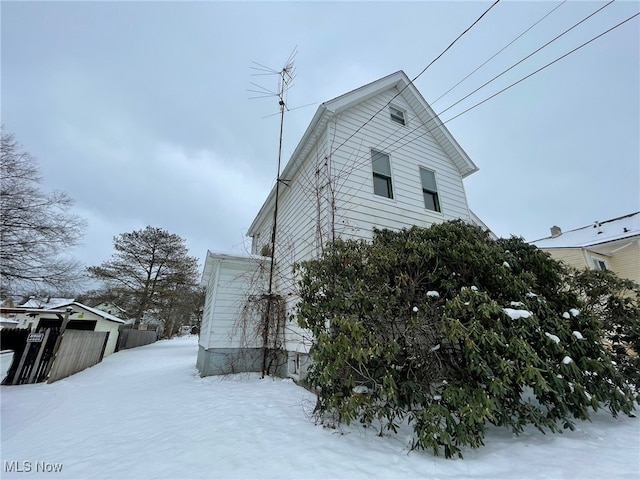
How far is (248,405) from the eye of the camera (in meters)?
4.56

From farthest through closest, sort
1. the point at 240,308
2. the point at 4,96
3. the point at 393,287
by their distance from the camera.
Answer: the point at 4,96 → the point at 240,308 → the point at 393,287

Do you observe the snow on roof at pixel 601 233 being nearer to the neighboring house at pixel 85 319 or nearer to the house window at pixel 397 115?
the house window at pixel 397 115

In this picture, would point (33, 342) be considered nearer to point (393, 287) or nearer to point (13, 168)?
point (13, 168)

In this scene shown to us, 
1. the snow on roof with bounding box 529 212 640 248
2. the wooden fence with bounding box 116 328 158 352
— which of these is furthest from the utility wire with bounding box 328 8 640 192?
the wooden fence with bounding box 116 328 158 352

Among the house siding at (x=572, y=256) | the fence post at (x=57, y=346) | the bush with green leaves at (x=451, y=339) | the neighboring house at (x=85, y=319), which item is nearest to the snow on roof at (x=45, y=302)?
the neighboring house at (x=85, y=319)

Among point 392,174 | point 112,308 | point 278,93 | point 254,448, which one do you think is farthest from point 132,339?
point 392,174

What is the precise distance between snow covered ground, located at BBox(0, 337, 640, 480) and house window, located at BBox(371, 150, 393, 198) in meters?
5.28

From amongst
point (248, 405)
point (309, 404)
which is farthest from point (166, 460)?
point (309, 404)

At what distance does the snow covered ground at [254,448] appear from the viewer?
2461 millimetres

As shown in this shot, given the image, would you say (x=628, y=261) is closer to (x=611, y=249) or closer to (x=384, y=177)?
(x=611, y=249)

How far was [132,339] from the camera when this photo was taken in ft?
62.4

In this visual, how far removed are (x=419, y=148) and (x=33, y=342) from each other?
514 inches

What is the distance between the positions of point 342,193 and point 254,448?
511 centimetres

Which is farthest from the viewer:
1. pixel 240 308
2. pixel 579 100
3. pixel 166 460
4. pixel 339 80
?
pixel 579 100
